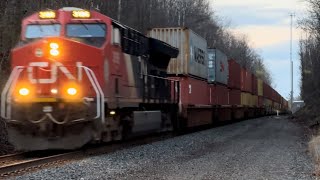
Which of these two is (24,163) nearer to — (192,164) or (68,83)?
(68,83)

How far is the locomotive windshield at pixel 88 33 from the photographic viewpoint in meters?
12.8

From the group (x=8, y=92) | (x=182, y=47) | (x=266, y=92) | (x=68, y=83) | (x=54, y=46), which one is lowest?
(x=8, y=92)

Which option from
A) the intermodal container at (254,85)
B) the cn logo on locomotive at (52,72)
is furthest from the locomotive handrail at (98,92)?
the intermodal container at (254,85)

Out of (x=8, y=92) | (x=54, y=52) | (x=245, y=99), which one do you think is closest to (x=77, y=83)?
(x=54, y=52)

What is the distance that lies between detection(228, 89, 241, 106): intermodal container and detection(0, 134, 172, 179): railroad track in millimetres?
15359

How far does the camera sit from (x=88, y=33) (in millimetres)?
12953

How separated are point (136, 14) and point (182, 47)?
27283mm

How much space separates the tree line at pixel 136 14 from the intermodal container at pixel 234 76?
598cm

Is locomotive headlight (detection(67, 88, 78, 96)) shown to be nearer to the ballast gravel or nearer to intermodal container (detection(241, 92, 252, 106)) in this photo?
the ballast gravel

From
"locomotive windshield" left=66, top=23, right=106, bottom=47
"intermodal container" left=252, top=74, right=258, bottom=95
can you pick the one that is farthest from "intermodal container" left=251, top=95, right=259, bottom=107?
"locomotive windshield" left=66, top=23, right=106, bottom=47

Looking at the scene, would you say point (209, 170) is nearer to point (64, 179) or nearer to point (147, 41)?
→ point (64, 179)

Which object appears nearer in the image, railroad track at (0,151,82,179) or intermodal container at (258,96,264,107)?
railroad track at (0,151,82,179)

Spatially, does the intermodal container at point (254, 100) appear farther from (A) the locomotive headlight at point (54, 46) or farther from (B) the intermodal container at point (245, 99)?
(A) the locomotive headlight at point (54, 46)

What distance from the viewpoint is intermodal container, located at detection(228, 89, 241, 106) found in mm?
30547
